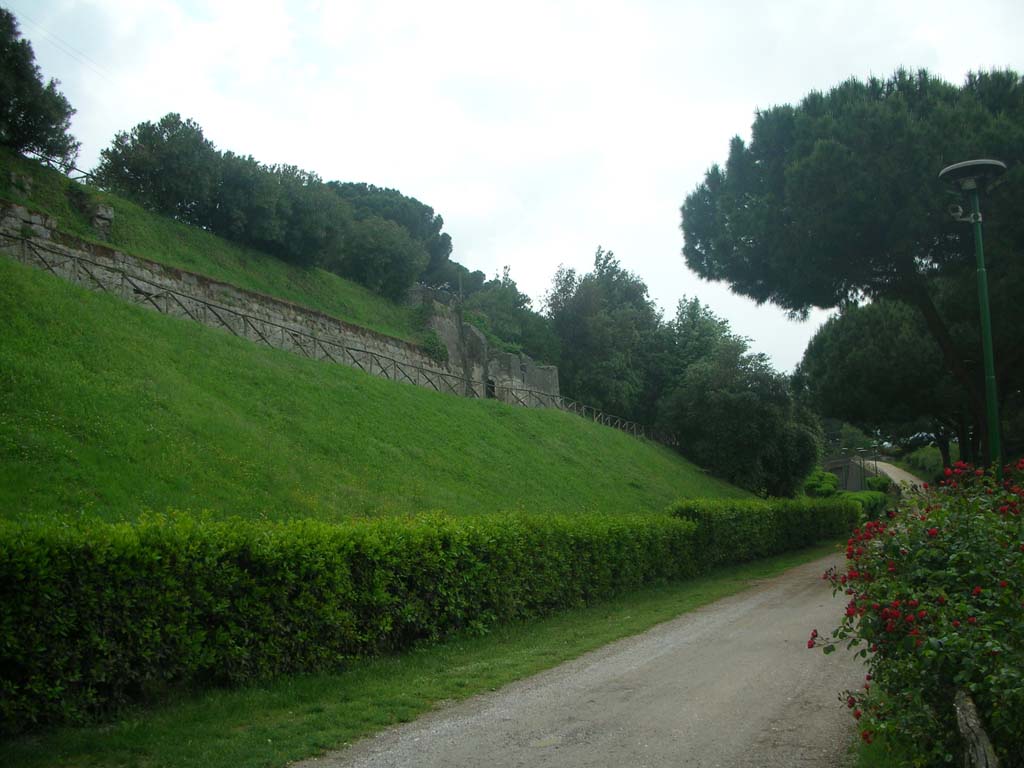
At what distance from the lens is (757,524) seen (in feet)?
76.6

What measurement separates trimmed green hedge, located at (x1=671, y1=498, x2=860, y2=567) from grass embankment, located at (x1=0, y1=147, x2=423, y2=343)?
579 inches

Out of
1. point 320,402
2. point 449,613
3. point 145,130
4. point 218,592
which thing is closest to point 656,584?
point 449,613

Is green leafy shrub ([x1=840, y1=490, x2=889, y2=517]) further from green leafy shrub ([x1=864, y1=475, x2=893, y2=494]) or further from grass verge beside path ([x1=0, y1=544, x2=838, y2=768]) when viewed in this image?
grass verge beside path ([x1=0, y1=544, x2=838, y2=768])

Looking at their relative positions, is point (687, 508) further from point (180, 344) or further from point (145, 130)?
point (145, 130)

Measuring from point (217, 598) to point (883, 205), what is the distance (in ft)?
55.9

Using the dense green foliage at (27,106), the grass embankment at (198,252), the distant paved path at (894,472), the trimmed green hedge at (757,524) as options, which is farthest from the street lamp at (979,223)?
the distant paved path at (894,472)

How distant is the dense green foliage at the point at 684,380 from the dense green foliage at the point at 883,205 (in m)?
17.5

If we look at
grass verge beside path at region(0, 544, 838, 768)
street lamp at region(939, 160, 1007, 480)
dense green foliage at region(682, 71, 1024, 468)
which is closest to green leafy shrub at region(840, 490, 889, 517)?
dense green foliage at region(682, 71, 1024, 468)

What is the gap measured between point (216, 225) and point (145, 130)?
12.1 feet

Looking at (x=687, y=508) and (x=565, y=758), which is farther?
(x=687, y=508)

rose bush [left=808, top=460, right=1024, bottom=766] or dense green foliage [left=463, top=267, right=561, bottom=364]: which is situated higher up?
dense green foliage [left=463, top=267, right=561, bottom=364]

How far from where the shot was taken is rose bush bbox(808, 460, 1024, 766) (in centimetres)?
392

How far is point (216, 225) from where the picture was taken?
94.7ft

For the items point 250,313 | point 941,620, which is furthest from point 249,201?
point 941,620
